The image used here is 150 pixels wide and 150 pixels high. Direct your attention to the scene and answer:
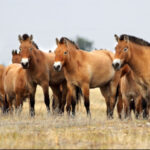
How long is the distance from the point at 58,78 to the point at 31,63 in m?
1.33

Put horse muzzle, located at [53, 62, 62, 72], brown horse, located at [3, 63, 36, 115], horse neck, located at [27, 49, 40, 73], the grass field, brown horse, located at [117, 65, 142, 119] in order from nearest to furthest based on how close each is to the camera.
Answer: the grass field < horse muzzle, located at [53, 62, 62, 72] < horse neck, located at [27, 49, 40, 73] < brown horse, located at [117, 65, 142, 119] < brown horse, located at [3, 63, 36, 115]

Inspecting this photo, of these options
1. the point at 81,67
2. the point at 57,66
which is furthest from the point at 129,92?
the point at 57,66

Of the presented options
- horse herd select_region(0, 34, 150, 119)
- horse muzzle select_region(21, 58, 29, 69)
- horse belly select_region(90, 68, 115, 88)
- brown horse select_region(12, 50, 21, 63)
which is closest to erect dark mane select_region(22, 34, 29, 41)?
horse herd select_region(0, 34, 150, 119)

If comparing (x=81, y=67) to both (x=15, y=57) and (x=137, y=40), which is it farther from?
(x=15, y=57)

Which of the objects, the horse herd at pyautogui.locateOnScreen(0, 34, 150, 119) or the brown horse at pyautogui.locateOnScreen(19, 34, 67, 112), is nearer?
the horse herd at pyautogui.locateOnScreen(0, 34, 150, 119)

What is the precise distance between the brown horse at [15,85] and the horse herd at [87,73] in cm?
4

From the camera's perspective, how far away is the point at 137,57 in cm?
1052

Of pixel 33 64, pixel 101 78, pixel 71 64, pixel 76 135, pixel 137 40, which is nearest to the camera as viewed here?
pixel 76 135

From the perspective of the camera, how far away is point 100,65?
40.6 feet

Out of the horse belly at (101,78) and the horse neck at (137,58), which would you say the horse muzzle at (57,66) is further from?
the horse neck at (137,58)

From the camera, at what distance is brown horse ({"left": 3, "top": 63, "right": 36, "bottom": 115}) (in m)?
14.4

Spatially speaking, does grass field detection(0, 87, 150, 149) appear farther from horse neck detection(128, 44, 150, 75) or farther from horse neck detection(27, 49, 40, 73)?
horse neck detection(27, 49, 40, 73)

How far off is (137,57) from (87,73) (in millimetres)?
1766

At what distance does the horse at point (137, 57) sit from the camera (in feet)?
33.7
